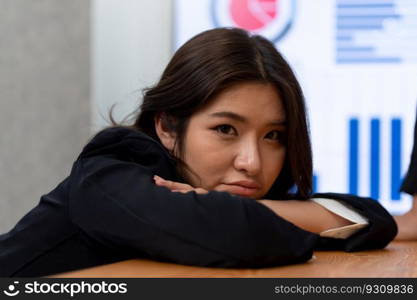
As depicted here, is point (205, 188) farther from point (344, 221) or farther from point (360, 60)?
point (360, 60)

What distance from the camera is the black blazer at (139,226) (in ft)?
3.06

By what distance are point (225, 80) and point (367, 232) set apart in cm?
32

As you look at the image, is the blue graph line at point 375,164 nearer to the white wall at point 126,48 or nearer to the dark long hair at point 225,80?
the white wall at point 126,48

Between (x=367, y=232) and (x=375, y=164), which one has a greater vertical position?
(x=367, y=232)

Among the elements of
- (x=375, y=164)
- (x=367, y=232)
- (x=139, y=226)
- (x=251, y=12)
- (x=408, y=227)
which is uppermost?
(x=251, y=12)

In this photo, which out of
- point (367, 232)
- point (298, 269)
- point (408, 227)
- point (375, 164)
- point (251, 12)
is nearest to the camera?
point (298, 269)

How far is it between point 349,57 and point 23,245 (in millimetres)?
1616

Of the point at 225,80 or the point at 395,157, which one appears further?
the point at 395,157

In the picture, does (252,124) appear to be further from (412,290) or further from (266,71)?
(412,290)

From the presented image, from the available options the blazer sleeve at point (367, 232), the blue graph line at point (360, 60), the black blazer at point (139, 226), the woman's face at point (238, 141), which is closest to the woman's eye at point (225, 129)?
the woman's face at point (238, 141)

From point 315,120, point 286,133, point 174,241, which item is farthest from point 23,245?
point 315,120

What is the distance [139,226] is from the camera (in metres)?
0.95
